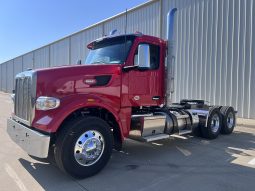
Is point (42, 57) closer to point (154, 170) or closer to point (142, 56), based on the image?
point (142, 56)

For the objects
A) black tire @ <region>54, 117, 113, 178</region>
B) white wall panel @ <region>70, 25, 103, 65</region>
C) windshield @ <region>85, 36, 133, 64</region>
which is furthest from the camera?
white wall panel @ <region>70, 25, 103, 65</region>

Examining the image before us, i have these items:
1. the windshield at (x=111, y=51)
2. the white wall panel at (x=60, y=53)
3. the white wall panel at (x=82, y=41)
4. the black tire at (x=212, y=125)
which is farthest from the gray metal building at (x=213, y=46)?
the white wall panel at (x=60, y=53)

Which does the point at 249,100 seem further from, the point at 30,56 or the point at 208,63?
the point at 30,56

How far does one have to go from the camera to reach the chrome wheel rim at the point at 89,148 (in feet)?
15.7

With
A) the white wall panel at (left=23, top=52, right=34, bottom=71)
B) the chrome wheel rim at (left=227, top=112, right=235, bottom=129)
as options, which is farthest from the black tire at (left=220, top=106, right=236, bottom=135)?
the white wall panel at (left=23, top=52, right=34, bottom=71)

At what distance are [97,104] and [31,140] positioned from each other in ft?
4.17

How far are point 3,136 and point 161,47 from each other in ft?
17.5

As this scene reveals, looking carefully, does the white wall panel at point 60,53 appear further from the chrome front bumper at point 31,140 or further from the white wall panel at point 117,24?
the chrome front bumper at point 31,140

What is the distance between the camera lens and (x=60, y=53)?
30938mm

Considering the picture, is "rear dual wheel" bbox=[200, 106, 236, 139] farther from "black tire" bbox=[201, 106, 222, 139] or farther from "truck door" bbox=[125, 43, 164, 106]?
"truck door" bbox=[125, 43, 164, 106]

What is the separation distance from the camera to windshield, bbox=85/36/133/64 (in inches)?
236

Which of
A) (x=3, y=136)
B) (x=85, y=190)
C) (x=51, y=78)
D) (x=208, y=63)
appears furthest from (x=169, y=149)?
(x=208, y=63)

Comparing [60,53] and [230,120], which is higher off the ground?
[60,53]

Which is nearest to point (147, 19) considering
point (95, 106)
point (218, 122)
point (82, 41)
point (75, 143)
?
point (218, 122)
